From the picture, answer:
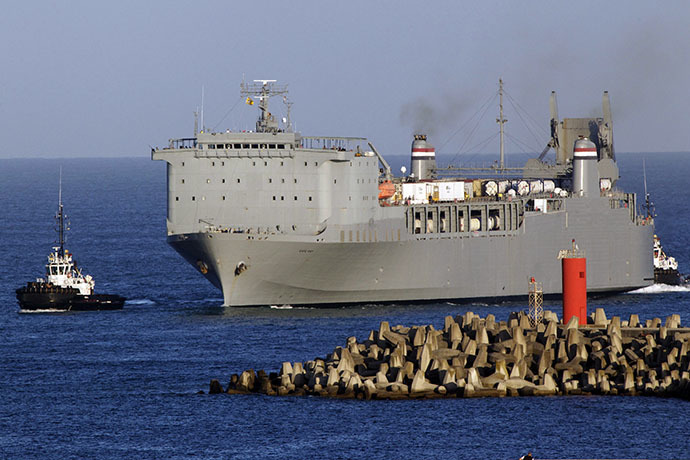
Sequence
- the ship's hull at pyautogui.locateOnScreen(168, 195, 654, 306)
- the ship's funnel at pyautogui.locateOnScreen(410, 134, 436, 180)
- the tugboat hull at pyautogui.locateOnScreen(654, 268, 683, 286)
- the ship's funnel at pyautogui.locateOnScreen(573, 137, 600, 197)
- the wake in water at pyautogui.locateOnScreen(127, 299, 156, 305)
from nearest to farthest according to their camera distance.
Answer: the ship's hull at pyautogui.locateOnScreen(168, 195, 654, 306), the wake in water at pyautogui.locateOnScreen(127, 299, 156, 305), the ship's funnel at pyautogui.locateOnScreen(573, 137, 600, 197), the tugboat hull at pyautogui.locateOnScreen(654, 268, 683, 286), the ship's funnel at pyautogui.locateOnScreen(410, 134, 436, 180)

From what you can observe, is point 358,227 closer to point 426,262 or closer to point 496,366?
point 426,262

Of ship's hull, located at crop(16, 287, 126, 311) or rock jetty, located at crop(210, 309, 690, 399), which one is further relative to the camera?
ship's hull, located at crop(16, 287, 126, 311)

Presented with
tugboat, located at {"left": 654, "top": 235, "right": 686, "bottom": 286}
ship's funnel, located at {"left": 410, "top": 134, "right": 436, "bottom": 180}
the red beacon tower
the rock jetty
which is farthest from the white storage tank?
the rock jetty

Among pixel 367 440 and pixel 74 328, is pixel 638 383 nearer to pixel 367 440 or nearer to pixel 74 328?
pixel 367 440

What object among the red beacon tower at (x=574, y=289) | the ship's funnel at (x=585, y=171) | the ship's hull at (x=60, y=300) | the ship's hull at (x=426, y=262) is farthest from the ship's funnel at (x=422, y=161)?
the red beacon tower at (x=574, y=289)

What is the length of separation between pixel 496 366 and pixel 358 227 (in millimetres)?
18357

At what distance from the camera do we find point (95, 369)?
148 ft

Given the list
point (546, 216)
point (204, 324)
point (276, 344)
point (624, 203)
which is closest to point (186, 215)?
point (204, 324)

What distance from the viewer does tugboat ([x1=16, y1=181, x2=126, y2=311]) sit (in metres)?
56.0

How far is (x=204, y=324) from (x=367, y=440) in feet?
60.0

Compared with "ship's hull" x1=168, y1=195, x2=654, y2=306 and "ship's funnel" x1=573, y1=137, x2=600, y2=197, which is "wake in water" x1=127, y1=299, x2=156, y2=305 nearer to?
"ship's hull" x1=168, y1=195, x2=654, y2=306

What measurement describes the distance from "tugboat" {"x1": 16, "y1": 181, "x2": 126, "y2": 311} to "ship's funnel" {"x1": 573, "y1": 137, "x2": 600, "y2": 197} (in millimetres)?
19224

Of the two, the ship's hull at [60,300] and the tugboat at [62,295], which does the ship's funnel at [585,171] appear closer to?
the tugboat at [62,295]

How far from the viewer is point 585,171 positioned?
64.6 metres
